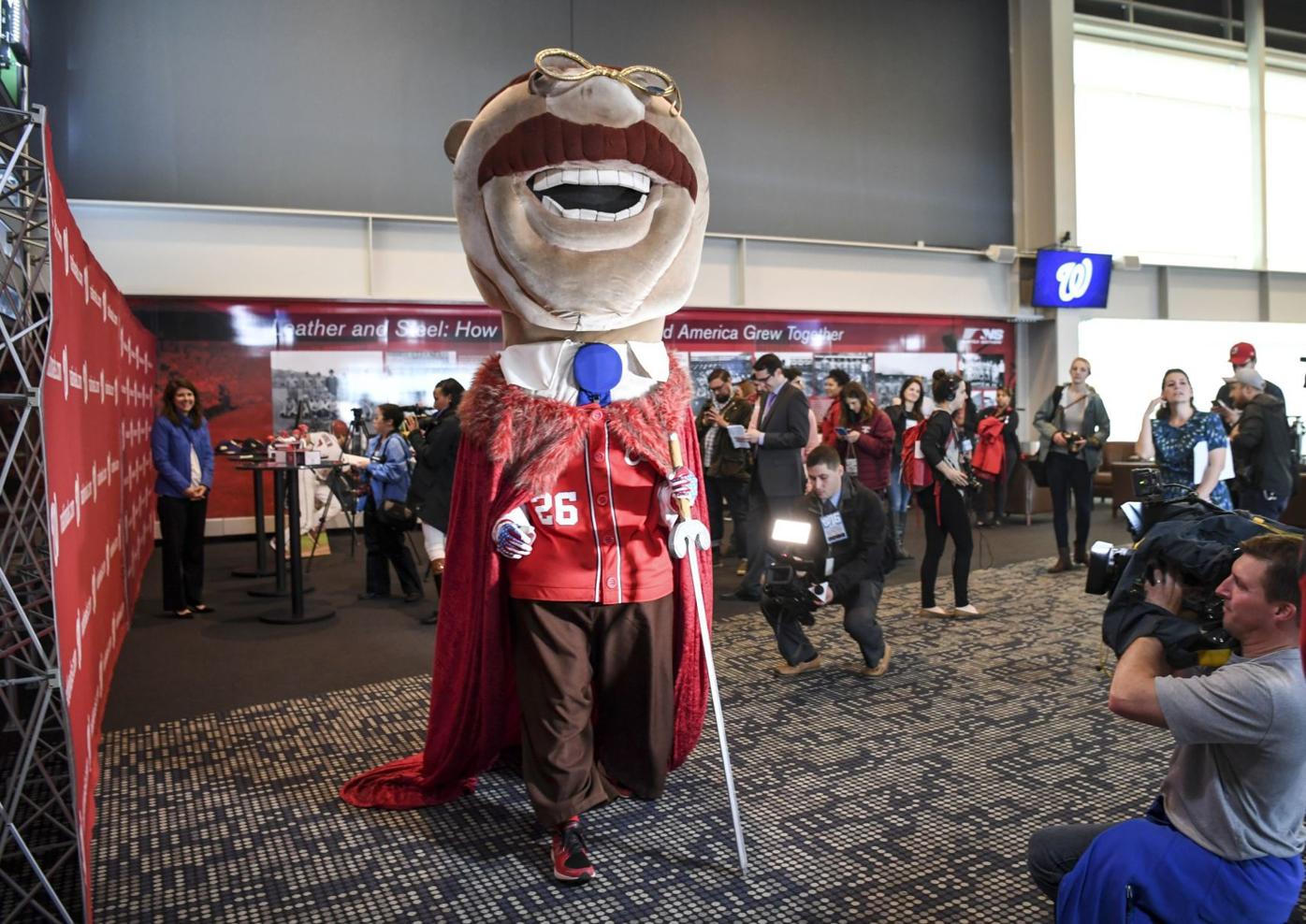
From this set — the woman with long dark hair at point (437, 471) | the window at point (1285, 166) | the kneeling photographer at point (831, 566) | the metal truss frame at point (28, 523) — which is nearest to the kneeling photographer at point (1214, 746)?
the woman with long dark hair at point (437, 471)

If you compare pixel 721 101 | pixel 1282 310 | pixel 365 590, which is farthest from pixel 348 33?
pixel 1282 310

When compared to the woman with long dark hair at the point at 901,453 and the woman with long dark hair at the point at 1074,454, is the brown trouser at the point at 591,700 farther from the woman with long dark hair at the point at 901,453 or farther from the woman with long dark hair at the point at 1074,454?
the woman with long dark hair at the point at 901,453

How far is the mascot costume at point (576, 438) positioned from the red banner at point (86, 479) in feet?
3.22

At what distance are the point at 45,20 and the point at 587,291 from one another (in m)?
8.47

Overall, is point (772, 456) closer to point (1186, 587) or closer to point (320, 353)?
point (1186, 587)

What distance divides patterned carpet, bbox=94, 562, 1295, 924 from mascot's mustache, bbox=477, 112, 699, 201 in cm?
190

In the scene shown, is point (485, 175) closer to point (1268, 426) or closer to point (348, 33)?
point (1268, 426)

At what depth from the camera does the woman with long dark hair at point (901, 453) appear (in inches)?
319

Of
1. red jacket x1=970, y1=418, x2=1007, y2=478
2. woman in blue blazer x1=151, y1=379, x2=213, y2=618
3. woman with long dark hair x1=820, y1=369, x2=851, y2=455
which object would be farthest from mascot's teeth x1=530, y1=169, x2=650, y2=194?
red jacket x1=970, y1=418, x2=1007, y2=478

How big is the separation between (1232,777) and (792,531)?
2643 millimetres

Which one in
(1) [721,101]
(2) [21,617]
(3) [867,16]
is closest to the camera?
(2) [21,617]

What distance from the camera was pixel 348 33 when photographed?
9773 millimetres

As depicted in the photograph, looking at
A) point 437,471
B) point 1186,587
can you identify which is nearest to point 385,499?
point 437,471

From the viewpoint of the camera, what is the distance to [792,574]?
4.47 meters
